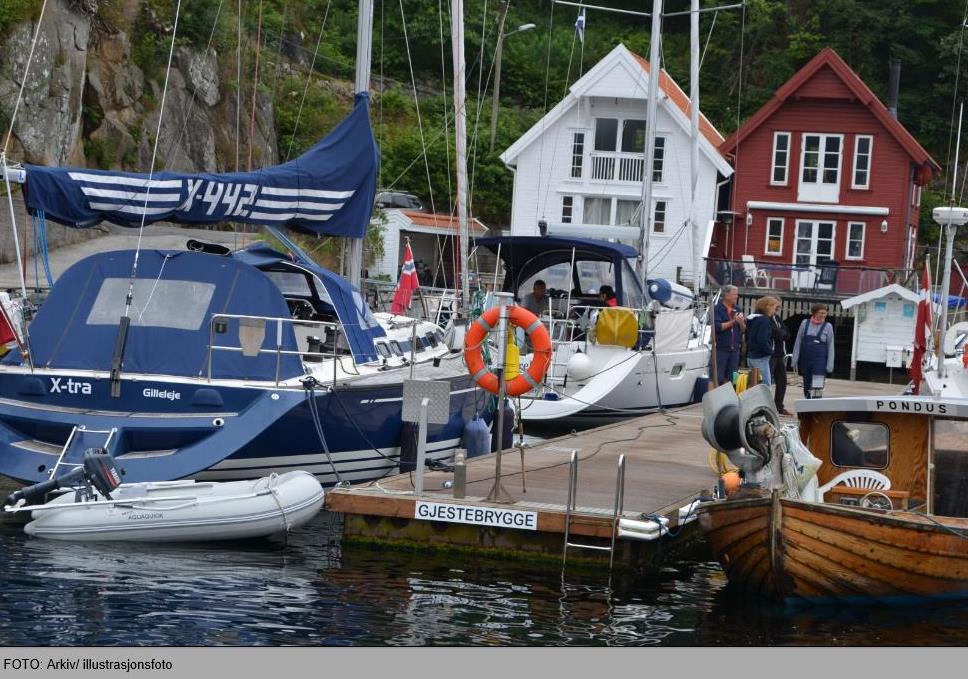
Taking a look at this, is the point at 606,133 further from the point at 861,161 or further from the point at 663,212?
the point at 861,161

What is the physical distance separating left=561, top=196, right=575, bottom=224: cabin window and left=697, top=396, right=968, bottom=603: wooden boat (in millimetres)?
32678

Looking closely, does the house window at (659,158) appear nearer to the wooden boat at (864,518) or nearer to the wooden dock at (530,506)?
the wooden dock at (530,506)

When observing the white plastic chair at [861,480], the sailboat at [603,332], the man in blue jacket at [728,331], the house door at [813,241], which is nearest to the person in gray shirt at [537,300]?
the sailboat at [603,332]

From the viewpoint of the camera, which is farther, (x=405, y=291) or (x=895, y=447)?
(x=405, y=291)

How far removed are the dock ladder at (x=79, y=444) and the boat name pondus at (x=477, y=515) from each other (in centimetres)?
307

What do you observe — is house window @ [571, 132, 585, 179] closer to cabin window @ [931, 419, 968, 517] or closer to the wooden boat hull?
cabin window @ [931, 419, 968, 517]

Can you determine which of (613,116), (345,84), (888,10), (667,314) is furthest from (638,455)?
(888,10)

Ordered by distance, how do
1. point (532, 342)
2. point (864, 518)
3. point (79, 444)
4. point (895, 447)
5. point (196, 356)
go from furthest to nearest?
point (196, 356) → point (79, 444) → point (532, 342) → point (895, 447) → point (864, 518)

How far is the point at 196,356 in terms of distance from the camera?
44.6 ft

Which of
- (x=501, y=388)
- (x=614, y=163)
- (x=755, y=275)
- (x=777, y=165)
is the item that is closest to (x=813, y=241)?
(x=777, y=165)

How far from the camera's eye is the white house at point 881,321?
119 ft

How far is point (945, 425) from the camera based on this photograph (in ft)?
37.3

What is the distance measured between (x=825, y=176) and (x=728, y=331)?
81.4ft

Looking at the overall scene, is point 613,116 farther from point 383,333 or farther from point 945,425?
point 945,425
